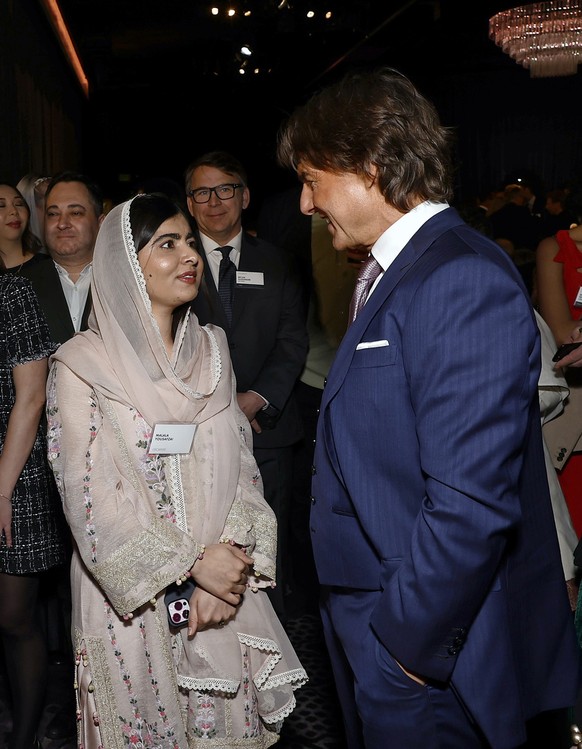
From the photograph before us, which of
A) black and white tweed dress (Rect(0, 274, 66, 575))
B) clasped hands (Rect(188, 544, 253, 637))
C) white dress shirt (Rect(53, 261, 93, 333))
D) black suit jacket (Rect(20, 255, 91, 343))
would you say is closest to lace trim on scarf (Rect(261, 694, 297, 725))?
clasped hands (Rect(188, 544, 253, 637))

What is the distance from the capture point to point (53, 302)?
113 inches

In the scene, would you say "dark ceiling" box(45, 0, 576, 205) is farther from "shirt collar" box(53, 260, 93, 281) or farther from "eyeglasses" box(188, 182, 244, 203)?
"shirt collar" box(53, 260, 93, 281)

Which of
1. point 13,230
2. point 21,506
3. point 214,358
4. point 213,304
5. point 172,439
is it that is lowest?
point 21,506

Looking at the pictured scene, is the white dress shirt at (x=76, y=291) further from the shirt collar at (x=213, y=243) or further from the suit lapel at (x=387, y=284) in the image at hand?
the suit lapel at (x=387, y=284)

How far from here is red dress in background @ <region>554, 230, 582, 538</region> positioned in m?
2.91

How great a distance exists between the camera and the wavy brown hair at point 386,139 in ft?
4.53

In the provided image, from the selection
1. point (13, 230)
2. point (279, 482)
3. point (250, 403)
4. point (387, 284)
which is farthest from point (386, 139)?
point (13, 230)

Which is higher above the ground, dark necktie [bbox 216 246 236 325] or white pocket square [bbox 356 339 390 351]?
dark necktie [bbox 216 246 236 325]

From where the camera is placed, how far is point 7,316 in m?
2.26

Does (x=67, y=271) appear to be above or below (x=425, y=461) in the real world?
above

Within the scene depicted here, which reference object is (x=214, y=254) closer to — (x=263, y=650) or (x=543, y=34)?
(x=263, y=650)

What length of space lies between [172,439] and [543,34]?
5.85m

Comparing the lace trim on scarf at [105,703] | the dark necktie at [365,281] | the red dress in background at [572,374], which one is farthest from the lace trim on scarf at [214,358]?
the red dress in background at [572,374]

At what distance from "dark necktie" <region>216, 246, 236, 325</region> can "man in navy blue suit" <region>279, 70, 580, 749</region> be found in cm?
170
